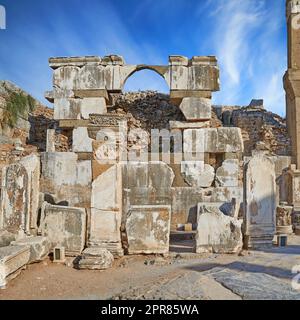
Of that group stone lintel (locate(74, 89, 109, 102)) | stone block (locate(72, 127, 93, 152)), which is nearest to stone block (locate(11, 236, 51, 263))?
stone block (locate(72, 127, 93, 152))

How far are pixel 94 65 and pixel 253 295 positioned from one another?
28.6 feet

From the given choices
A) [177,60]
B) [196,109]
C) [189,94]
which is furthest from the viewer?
[177,60]

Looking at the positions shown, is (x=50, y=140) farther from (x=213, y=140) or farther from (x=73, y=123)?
(x=213, y=140)

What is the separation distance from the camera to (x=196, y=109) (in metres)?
10.1

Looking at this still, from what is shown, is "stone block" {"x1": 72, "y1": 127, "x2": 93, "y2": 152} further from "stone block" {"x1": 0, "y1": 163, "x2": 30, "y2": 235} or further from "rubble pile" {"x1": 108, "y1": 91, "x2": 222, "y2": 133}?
"stone block" {"x1": 0, "y1": 163, "x2": 30, "y2": 235}

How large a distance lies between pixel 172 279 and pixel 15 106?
35.5ft

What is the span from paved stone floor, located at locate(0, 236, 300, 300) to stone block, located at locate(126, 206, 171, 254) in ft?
0.56

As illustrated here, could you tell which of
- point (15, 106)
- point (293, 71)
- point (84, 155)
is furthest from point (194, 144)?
point (293, 71)

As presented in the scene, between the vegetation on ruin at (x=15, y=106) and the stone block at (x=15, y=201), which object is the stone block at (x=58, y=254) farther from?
the vegetation on ruin at (x=15, y=106)

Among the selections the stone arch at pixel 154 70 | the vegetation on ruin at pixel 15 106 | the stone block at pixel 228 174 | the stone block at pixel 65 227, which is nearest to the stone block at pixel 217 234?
A: the stone block at pixel 65 227

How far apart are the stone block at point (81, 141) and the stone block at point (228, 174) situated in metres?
3.85
